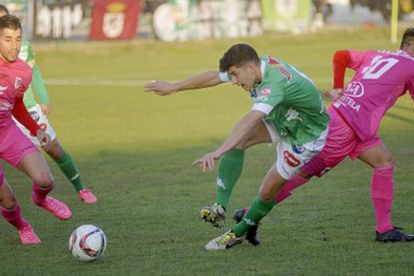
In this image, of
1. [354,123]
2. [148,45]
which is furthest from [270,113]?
[148,45]

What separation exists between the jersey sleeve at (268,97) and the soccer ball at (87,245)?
1.72 meters

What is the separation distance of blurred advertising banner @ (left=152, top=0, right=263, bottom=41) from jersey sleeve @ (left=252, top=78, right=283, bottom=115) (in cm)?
2590

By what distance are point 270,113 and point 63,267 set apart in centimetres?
210

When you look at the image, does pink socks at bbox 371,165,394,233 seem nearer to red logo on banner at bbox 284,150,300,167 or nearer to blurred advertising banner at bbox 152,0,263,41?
red logo on banner at bbox 284,150,300,167

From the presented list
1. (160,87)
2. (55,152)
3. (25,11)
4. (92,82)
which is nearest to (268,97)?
(160,87)

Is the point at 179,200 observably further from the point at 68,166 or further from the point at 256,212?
the point at 256,212

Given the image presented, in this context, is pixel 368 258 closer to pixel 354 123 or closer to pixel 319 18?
pixel 354 123

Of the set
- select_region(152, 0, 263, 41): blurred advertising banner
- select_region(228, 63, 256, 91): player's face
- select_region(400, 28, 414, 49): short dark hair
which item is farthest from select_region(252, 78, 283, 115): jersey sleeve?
select_region(152, 0, 263, 41): blurred advertising banner

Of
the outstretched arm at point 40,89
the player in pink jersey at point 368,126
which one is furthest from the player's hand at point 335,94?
the outstretched arm at point 40,89

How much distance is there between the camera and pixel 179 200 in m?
10.6

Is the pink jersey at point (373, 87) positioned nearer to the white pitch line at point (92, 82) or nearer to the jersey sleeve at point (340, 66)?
the jersey sleeve at point (340, 66)

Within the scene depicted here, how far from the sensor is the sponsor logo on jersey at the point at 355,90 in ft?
27.0

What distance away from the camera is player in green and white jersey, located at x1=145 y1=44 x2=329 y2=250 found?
7271 mm

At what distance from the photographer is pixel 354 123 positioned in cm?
804
